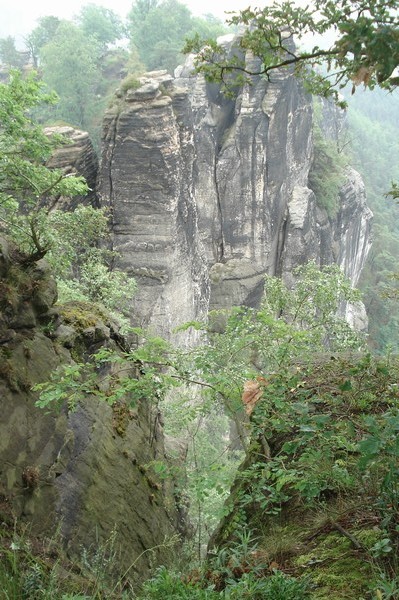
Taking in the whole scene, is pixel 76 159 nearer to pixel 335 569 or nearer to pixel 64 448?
pixel 64 448

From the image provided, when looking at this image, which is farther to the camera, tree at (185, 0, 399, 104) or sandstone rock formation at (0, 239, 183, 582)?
sandstone rock formation at (0, 239, 183, 582)

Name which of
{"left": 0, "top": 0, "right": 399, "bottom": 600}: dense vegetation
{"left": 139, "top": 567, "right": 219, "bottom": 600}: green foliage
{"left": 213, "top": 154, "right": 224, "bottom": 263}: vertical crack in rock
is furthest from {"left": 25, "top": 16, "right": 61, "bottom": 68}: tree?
{"left": 139, "top": 567, "right": 219, "bottom": 600}: green foliage

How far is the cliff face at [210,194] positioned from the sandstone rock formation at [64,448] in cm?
1503

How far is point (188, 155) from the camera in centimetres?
2295

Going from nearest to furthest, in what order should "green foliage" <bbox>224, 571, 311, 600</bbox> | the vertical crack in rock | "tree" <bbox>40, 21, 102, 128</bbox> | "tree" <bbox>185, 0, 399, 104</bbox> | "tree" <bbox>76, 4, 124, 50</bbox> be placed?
"tree" <bbox>185, 0, 399, 104</bbox>, "green foliage" <bbox>224, 571, 311, 600</bbox>, the vertical crack in rock, "tree" <bbox>40, 21, 102, 128</bbox>, "tree" <bbox>76, 4, 124, 50</bbox>

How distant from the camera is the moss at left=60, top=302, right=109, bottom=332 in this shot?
21.2 feet

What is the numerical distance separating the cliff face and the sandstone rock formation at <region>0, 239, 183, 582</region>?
15033 millimetres

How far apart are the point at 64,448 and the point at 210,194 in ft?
79.2

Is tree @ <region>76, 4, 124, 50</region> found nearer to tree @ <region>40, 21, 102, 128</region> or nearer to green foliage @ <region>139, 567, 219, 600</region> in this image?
tree @ <region>40, 21, 102, 128</region>

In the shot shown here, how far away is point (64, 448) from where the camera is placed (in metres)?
5.12

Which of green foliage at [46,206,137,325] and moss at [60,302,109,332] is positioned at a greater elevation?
moss at [60,302,109,332]

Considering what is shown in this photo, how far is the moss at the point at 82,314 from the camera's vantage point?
6.48 metres

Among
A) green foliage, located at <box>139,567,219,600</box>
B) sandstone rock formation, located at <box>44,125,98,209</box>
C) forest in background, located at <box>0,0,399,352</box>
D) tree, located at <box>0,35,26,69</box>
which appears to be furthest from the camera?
tree, located at <box>0,35,26,69</box>

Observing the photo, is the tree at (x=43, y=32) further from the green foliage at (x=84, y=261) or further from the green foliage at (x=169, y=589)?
the green foliage at (x=169, y=589)
